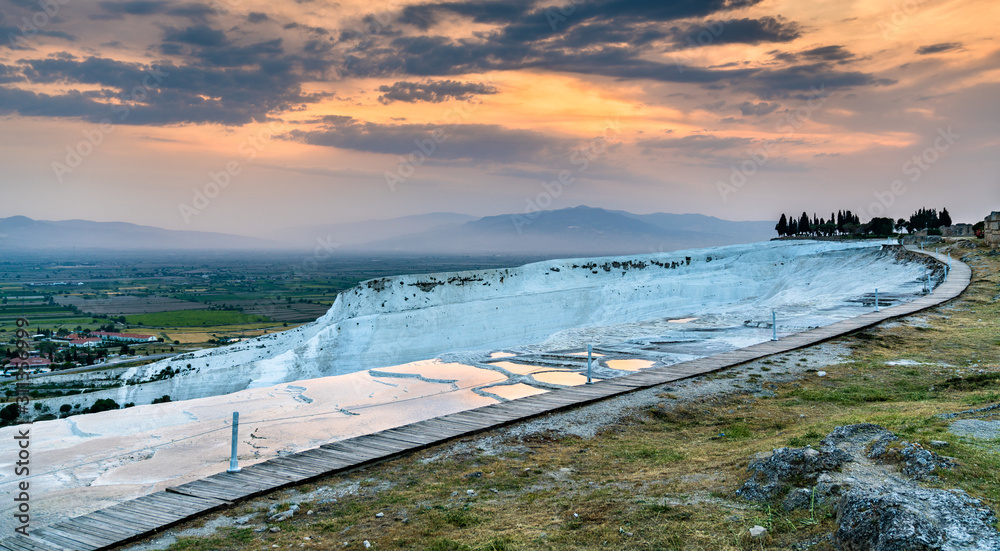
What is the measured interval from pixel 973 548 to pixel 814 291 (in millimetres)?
38074

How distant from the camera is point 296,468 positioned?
9.34m

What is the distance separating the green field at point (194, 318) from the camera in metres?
79.6

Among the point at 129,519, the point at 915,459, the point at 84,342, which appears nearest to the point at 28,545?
→ the point at 129,519

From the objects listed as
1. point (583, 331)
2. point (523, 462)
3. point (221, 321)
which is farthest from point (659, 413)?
point (221, 321)

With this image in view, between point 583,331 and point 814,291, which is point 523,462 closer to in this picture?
point 583,331

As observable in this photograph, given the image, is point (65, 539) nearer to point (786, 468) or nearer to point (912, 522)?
point (786, 468)

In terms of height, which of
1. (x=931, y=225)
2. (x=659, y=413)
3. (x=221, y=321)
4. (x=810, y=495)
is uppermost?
(x=931, y=225)

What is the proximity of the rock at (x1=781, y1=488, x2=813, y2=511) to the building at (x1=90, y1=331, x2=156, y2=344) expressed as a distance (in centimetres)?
7049

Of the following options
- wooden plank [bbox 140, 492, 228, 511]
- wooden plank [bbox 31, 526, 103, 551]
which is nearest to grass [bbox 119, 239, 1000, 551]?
wooden plank [bbox 140, 492, 228, 511]

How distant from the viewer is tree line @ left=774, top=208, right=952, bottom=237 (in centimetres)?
8119

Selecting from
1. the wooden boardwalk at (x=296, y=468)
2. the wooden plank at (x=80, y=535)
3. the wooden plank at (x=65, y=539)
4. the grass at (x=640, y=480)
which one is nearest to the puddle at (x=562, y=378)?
the wooden boardwalk at (x=296, y=468)

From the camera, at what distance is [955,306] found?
2347 centimetres

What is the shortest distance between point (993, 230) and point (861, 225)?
4117 centimetres

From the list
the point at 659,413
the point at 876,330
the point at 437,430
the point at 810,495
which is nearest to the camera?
the point at 810,495
